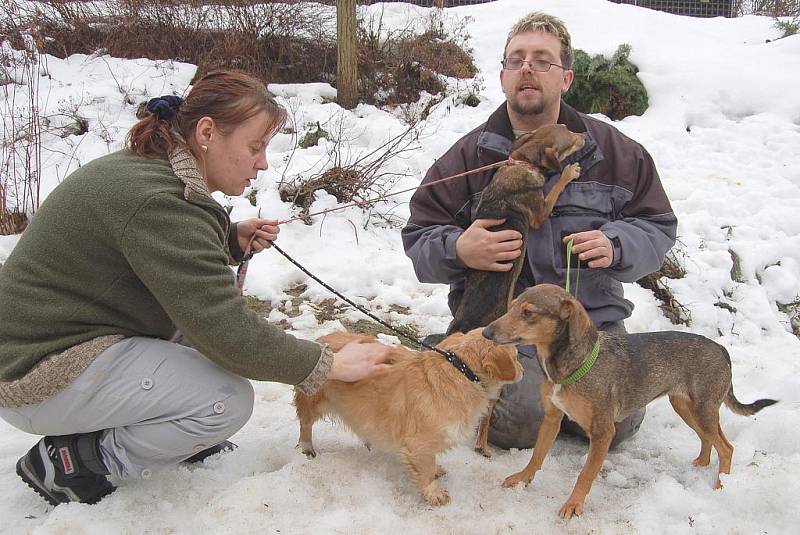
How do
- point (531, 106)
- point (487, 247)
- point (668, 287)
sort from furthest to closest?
point (668, 287) → point (531, 106) → point (487, 247)

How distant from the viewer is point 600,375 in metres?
3.05

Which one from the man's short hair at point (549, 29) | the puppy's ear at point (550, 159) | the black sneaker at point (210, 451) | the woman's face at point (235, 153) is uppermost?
the man's short hair at point (549, 29)

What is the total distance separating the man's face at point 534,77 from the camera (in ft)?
12.8

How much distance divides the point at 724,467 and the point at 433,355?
5.44ft

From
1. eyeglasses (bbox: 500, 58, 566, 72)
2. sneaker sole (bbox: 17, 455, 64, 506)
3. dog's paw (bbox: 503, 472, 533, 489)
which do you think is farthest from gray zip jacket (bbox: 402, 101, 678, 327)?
sneaker sole (bbox: 17, 455, 64, 506)

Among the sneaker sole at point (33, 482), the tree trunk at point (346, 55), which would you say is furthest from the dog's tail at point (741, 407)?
the tree trunk at point (346, 55)

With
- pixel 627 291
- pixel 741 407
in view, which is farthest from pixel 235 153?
pixel 627 291

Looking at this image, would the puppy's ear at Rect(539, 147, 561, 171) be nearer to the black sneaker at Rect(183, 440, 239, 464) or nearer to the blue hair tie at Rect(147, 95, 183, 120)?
the blue hair tie at Rect(147, 95, 183, 120)

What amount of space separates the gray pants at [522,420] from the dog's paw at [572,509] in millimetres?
678

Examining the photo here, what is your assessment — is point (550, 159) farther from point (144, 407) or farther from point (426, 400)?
point (144, 407)

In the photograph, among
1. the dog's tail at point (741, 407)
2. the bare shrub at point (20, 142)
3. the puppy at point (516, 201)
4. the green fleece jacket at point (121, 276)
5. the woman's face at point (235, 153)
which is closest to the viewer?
the green fleece jacket at point (121, 276)

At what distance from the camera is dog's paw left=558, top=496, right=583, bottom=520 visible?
2.94 m

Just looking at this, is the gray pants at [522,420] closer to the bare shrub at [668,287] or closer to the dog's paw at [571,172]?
the dog's paw at [571,172]

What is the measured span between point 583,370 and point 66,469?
8.06ft
